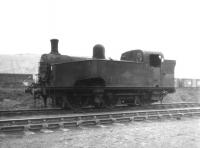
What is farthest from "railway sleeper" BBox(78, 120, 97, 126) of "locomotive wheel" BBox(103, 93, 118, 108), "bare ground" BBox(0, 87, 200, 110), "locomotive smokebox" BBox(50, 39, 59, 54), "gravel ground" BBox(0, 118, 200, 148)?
"bare ground" BBox(0, 87, 200, 110)

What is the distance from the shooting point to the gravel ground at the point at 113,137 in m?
5.79

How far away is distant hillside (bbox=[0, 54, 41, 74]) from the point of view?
57344 mm

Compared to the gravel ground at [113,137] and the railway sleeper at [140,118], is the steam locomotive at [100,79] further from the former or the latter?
the gravel ground at [113,137]

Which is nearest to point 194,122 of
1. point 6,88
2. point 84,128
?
point 84,128

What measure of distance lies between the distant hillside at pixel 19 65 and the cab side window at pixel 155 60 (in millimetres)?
45739

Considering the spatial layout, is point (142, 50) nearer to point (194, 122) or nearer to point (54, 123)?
point (194, 122)

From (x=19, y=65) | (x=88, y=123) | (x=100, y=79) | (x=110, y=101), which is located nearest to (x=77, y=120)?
(x=88, y=123)

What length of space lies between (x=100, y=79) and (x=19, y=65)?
55.5m

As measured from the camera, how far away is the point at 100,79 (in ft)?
36.9

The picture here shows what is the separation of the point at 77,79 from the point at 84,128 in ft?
11.9

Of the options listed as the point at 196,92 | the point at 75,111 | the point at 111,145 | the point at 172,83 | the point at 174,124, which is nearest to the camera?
the point at 111,145

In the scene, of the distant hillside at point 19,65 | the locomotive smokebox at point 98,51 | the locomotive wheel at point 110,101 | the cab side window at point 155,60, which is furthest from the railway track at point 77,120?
the distant hillside at point 19,65

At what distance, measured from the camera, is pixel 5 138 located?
620 cm

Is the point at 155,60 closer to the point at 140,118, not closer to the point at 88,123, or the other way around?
the point at 140,118
